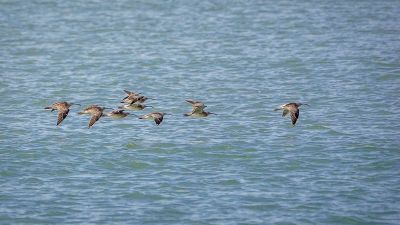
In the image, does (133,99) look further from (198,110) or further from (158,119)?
(198,110)

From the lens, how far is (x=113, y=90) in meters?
39.5

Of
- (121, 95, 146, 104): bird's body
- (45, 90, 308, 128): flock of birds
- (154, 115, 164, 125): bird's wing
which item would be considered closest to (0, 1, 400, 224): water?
(45, 90, 308, 128): flock of birds

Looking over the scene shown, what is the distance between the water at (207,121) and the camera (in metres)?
24.9

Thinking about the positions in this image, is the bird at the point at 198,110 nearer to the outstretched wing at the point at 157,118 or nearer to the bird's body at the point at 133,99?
the outstretched wing at the point at 157,118

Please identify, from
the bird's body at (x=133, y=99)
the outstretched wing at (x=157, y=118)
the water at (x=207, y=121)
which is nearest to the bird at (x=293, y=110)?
the water at (x=207, y=121)

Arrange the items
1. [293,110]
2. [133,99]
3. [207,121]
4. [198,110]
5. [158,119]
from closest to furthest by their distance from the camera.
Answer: [158,119] < [293,110] < [133,99] < [198,110] < [207,121]

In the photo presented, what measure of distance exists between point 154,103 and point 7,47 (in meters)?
14.6

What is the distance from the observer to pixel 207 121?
3369cm

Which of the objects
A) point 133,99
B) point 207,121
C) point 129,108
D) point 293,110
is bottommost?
point 207,121

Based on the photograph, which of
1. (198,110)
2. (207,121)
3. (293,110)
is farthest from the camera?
(207,121)

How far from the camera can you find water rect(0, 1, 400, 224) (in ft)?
81.8

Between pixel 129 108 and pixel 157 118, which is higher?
pixel 129 108

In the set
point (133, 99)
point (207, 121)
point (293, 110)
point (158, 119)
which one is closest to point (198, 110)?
point (133, 99)

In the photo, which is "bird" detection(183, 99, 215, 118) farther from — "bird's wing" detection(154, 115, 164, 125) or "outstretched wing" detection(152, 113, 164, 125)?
"bird's wing" detection(154, 115, 164, 125)
